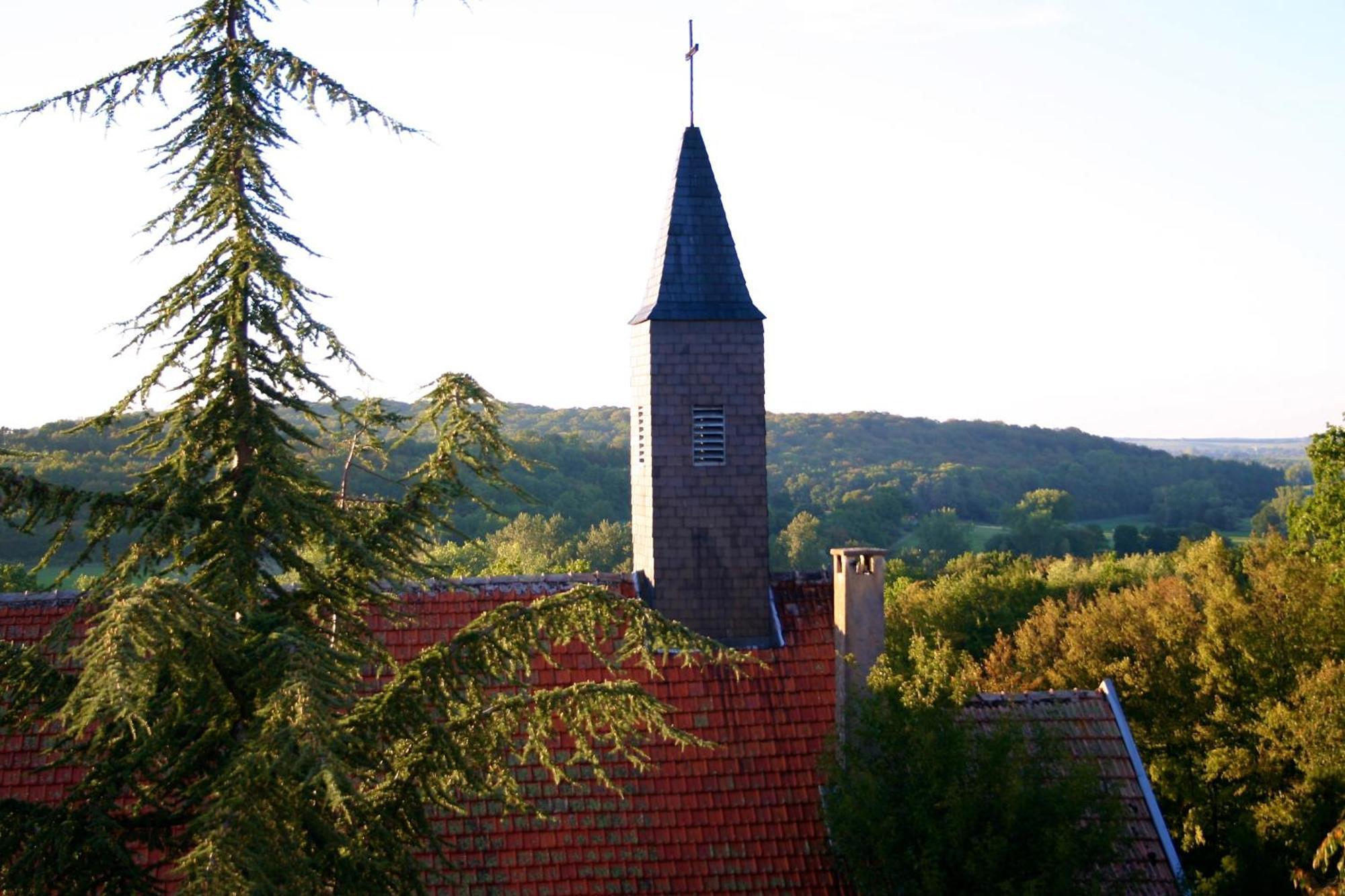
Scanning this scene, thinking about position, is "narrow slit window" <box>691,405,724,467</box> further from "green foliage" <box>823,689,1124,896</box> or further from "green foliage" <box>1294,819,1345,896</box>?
"green foliage" <box>1294,819,1345,896</box>

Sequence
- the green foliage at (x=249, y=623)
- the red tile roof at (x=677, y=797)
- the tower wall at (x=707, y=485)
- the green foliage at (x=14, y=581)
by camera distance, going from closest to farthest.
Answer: the green foliage at (x=249, y=623) < the red tile roof at (x=677, y=797) < the tower wall at (x=707, y=485) < the green foliage at (x=14, y=581)

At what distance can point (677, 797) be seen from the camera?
41.3 ft

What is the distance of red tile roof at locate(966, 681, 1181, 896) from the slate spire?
548cm

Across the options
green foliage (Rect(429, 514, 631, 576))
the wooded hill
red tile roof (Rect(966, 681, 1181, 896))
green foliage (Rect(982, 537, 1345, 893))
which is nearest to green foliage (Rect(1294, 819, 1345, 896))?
green foliage (Rect(982, 537, 1345, 893))

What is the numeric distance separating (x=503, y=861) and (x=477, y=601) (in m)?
3.25

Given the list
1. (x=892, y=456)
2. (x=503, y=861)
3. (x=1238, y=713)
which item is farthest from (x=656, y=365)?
(x=892, y=456)

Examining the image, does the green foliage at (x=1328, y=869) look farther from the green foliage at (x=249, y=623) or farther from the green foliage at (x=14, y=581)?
the green foliage at (x=14, y=581)

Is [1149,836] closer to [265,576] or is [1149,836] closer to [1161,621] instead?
[265,576]

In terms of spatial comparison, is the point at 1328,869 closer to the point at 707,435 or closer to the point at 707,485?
the point at 707,485

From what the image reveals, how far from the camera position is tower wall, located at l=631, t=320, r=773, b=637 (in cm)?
1525

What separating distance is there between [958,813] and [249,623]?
21.5 ft

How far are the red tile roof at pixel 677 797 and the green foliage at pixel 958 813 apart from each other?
98 cm

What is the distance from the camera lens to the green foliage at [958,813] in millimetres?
10656

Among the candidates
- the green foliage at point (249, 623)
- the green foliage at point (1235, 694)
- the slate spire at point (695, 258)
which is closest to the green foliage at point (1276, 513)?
the green foliage at point (1235, 694)
